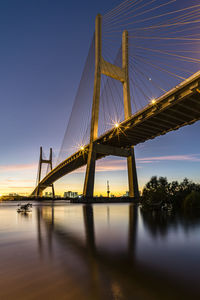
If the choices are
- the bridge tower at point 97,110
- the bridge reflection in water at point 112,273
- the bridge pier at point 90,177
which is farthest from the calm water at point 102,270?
the bridge tower at point 97,110

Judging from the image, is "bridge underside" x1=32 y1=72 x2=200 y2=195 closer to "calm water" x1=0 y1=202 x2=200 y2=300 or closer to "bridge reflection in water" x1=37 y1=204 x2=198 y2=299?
"calm water" x1=0 y1=202 x2=200 y2=300

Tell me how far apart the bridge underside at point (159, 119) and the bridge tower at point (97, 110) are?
0.78 metres

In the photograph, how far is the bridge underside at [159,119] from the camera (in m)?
18.5

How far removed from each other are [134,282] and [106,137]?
91.1ft

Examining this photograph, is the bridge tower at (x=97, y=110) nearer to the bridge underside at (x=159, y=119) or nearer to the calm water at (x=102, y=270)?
the bridge underside at (x=159, y=119)

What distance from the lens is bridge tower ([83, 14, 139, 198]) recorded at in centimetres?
2920

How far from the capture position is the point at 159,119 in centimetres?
2347

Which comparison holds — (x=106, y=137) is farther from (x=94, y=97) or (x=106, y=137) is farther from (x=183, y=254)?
(x=183, y=254)

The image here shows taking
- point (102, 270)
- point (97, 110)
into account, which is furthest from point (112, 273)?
point (97, 110)

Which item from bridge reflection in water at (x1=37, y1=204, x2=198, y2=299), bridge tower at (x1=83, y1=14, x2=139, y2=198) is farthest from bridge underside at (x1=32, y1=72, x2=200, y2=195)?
bridge reflection in water at (x1=37, y1=204, x2=198, y2=299)

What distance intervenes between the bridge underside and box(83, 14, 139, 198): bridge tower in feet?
2.54

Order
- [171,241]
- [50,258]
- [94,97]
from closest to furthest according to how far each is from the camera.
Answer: [50,258] → [171,241] → [94,97]

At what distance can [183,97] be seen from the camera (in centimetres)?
1852

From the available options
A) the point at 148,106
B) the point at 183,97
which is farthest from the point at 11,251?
the point at 148,106
